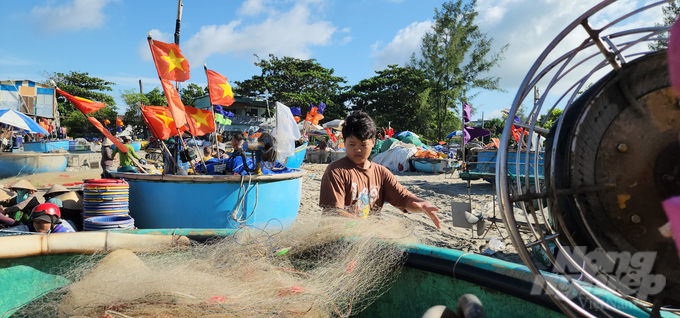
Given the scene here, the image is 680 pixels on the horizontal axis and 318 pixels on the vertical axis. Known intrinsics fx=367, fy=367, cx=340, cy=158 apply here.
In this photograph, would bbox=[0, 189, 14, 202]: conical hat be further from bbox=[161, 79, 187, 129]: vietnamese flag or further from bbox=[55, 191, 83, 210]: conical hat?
bbox=[161, 79, 187, 129]: vietnamese flag

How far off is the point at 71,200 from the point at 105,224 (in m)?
1.84

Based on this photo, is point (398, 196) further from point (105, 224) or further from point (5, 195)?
point (5, 195)

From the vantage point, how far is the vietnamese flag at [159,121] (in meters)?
5.63

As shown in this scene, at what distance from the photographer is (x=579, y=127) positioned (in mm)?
941

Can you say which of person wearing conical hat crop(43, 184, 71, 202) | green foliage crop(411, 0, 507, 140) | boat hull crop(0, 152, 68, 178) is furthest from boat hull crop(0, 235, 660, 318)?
green foliage crop(411, 0, 507, 140)

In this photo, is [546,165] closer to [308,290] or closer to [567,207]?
[567,207]

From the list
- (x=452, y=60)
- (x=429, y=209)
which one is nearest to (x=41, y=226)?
(x=429, y=209)

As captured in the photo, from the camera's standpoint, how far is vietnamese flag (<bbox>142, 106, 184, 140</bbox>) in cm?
563

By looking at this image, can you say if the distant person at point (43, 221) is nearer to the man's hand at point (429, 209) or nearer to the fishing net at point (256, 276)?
the fishing net at point (256, 276)

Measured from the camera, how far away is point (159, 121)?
5.70m

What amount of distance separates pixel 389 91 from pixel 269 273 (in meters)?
38.6

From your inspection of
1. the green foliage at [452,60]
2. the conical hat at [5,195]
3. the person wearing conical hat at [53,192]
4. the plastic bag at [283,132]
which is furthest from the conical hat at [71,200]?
the green foliage at [452,60]

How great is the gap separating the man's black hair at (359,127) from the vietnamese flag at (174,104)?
377 centimetres

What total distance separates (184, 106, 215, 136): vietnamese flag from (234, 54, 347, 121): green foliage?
33.6 metres
